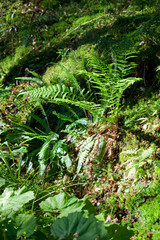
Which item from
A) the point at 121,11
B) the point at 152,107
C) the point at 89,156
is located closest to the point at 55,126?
the point at 89,156

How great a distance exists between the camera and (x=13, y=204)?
1.24m

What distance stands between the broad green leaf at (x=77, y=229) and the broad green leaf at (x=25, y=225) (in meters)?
0.13

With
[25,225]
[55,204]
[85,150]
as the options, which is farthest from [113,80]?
[25,225]

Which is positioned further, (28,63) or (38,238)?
(28,63)

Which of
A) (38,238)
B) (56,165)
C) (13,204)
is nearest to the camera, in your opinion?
(38,238)

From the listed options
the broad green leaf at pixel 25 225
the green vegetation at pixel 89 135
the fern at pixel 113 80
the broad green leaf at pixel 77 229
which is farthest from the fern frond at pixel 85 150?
the broad green leaf at pixel 77 229

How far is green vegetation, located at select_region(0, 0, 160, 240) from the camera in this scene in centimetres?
127

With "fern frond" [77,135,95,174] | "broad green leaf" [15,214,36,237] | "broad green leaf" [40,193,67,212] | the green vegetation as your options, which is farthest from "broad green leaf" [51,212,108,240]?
"fern frond" [77,135,95,174]

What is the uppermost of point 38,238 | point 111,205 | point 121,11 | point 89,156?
point 121,11

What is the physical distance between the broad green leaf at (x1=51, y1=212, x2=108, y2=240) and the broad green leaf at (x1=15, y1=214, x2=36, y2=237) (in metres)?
0.13

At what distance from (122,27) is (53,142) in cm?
251

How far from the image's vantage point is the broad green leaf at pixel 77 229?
0.83 m

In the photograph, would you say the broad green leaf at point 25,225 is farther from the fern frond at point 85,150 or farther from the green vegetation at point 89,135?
the fern frond at point 85,150

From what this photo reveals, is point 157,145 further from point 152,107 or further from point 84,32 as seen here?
point 84,32
